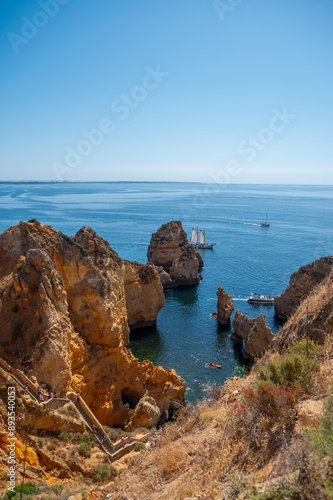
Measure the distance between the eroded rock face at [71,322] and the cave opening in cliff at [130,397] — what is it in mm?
76

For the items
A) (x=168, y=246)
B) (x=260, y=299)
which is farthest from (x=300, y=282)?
(x=168, y=246)

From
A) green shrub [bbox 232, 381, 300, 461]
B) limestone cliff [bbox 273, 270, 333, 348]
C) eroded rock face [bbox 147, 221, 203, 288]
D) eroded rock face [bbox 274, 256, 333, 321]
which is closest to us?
green shrub [bbox 232, 381, 300, 461]

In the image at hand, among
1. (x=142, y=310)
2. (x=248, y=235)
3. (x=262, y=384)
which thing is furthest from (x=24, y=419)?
(x=248, y=235)

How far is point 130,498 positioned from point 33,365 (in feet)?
26.0

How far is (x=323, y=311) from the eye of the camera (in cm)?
1170

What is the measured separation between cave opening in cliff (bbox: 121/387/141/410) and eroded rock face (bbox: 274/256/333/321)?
21280 mm

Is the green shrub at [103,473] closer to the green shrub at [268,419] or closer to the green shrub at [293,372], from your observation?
the green shrub at [268,419]

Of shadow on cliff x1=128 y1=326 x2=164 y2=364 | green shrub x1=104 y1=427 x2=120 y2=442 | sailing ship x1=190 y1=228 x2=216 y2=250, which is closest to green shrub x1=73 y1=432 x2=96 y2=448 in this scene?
green shrub x1=104 y1=427 x2=120 y2=442

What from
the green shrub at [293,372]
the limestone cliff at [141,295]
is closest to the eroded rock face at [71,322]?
the green shrub at [293,372]

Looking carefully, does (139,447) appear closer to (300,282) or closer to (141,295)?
(141,295)

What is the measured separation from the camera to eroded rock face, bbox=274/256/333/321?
124 ft

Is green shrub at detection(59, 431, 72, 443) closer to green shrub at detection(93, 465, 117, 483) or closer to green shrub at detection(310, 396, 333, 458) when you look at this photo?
green shrub at detection(93, 465, 117, 483)

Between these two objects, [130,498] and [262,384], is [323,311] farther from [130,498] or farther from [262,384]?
[130,498]

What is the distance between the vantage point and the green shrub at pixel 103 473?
1268cm
